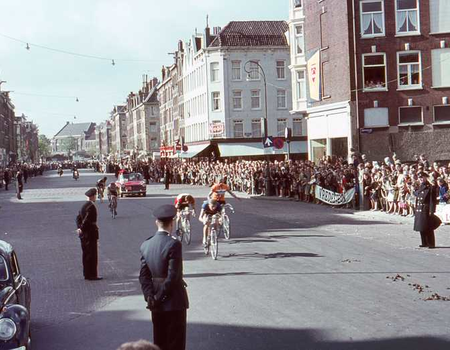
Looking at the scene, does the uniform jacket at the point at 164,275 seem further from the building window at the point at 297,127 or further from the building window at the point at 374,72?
the building window at the point at 297,127

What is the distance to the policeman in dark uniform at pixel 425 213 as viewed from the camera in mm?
16250

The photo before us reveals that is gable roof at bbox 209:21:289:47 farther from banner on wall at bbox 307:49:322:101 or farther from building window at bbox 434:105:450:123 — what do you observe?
building window at bbox 434:105:450:123

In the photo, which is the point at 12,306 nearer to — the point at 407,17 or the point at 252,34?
the point at 407,17

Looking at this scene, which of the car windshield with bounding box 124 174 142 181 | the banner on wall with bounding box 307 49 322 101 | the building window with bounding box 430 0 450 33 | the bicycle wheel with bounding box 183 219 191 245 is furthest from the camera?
the car windshield with bounding box 124 174 142 181

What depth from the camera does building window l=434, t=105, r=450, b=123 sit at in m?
38.9

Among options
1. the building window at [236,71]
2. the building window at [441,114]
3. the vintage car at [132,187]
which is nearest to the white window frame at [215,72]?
the building window at [236,71]

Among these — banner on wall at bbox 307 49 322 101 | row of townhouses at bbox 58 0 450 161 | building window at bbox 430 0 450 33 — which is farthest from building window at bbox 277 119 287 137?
building window at bbox 430 0 450 33

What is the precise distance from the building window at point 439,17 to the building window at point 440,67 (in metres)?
1.18

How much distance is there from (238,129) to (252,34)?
9479 millimetres

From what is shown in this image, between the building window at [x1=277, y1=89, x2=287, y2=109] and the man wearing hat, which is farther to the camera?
the building window at [x1=277, y1=89, x2=287, y2=109]

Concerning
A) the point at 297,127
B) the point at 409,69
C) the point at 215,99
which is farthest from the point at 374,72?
the point at 215,99

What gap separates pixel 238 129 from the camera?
67.9 meters

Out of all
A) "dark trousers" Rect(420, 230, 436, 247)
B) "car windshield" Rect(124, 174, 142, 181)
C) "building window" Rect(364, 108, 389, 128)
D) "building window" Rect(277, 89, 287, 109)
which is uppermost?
"building window" Rect(277, 89, 287, 109)

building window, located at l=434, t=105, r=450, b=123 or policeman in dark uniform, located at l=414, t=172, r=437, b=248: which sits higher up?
building window, located at l=434, t=105, r=450, b=123
